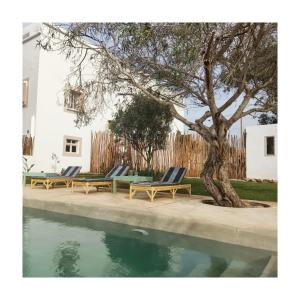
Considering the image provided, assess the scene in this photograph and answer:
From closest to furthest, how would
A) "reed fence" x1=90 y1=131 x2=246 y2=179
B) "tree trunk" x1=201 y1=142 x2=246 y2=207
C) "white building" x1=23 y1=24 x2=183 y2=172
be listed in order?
"tree trunk" x1=201 y1=142 x2=246 y2=207
"white building" x1=23 y1=24 x2=183 y2=172
"reed fence" x1=90 y1=131 x2=246 y2=179

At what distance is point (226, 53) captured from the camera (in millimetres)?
6930

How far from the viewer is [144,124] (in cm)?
1097

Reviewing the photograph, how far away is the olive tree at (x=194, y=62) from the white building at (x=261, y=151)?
137 inches

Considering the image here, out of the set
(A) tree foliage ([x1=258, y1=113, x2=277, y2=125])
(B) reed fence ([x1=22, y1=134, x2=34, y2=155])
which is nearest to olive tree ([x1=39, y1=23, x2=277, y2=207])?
(B) reed fence ([x1=22, y1=134, x2=34, y2=155])

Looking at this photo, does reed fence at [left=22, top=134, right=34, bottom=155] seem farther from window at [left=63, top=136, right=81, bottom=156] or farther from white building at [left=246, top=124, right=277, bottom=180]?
white building at [left=246, top=124, right=277, bottom=180]

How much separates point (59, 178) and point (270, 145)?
7374 mm

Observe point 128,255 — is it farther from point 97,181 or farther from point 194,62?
point 97,181

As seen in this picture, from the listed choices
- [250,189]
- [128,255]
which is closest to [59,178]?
[250,189]

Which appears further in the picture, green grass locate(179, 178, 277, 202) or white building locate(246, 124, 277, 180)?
white building locate(246, 124, 277, 180)

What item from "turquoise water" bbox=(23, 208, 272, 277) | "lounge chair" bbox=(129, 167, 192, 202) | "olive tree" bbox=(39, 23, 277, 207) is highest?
"olive tree" bbox=(39, 23, 277, 207)

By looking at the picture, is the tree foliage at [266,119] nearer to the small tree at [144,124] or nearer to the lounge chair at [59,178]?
the small tree at [144,124]

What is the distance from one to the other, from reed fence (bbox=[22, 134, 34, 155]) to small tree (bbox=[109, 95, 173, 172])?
387cm

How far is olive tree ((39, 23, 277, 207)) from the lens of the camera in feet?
19.3
